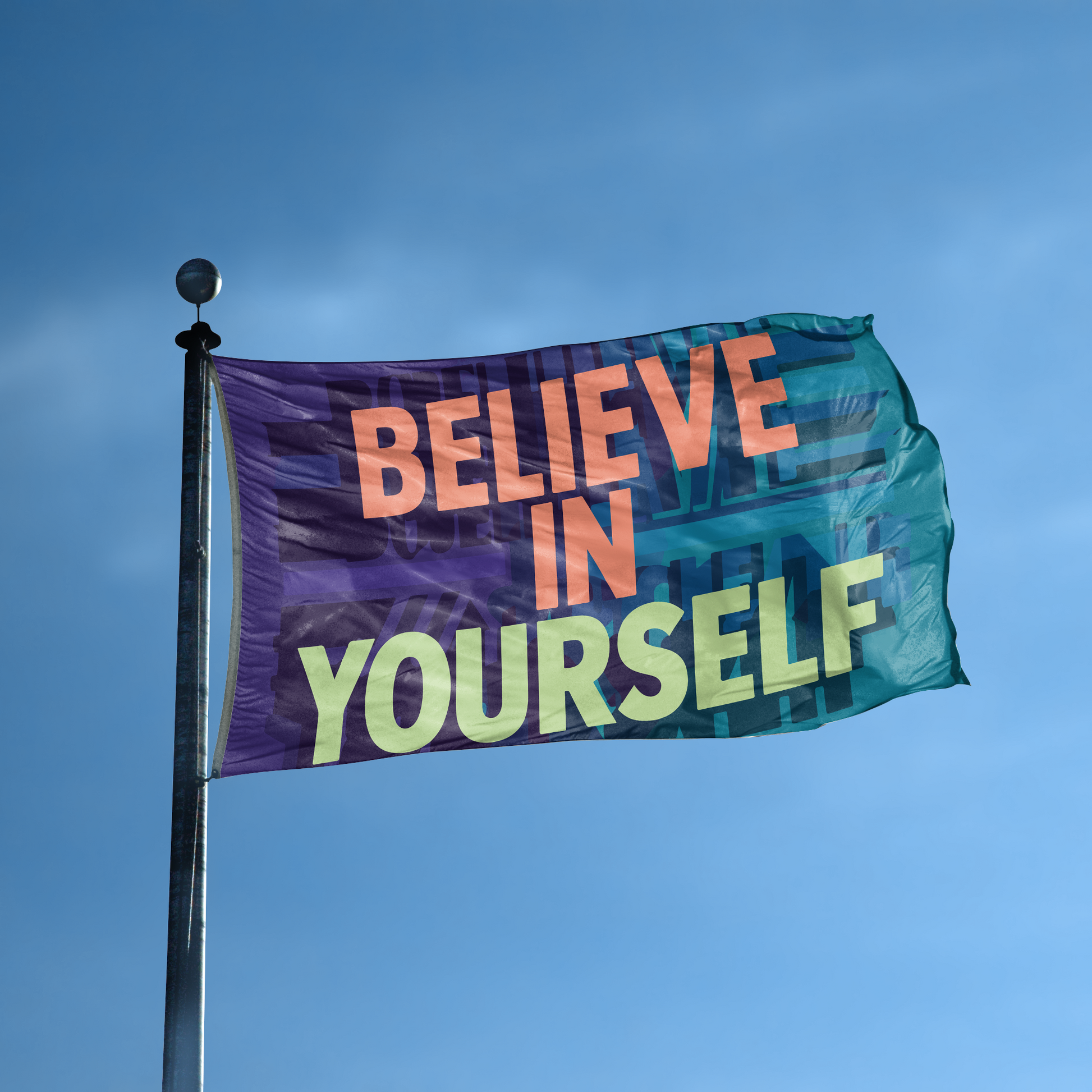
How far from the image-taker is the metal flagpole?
32.4 ft

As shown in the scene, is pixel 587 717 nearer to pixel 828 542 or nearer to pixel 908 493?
pixel 828 542

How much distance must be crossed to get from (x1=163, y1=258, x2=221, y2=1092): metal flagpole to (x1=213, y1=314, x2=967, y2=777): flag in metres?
0.66

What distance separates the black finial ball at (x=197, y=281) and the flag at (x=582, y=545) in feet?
2.00

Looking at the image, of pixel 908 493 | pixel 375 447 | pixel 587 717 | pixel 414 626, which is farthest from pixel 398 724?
pixel 908 493

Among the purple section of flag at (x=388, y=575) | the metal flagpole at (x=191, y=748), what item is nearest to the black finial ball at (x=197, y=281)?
the metal flagpole at (x=191, y=748)

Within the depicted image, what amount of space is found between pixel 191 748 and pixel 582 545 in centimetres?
473

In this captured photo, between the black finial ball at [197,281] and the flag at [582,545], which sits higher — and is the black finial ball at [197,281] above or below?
above

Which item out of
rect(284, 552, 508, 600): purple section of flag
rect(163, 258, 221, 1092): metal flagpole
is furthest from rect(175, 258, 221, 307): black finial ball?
rect(284, 552, 508, 600): purple section of flag

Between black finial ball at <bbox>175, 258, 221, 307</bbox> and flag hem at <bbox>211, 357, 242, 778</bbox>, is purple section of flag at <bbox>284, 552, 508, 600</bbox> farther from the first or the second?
black finial ball at <bbox>175, 258, 221, 307</bbox>

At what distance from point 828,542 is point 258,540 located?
5.75m

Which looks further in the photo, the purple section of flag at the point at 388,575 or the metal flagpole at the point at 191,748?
the purple section of flag at the point at 388,575

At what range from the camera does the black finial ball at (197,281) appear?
40.8ft

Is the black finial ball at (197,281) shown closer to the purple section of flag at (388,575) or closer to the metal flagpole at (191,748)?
the metal flagpole at (191,748)

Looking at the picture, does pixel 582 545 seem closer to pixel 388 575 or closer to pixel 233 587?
pixel 388 575
